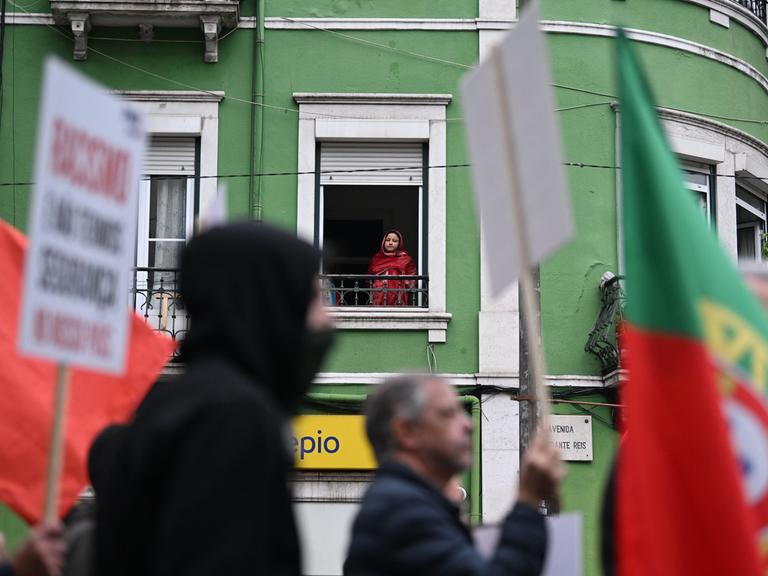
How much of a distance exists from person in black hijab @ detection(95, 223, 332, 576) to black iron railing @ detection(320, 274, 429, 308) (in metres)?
12.6

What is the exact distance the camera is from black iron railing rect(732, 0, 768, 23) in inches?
722

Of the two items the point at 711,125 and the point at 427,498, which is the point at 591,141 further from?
the point at 427,498

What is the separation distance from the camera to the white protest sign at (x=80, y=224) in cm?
338

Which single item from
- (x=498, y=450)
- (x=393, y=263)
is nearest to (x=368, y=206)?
(x=393, y=263)

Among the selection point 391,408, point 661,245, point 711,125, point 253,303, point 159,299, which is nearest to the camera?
point 253,303

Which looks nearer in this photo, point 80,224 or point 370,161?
point 80,224

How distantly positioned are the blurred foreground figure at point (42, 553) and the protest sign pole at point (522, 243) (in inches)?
51.8

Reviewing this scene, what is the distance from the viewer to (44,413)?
658cm

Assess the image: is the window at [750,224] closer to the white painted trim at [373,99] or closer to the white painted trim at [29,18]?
the white painted trim at [373,99]

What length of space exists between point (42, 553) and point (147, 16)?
43.7 feet

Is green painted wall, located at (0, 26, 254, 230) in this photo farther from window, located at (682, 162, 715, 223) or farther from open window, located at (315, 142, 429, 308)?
window, located at (682, 162, 715, 223)

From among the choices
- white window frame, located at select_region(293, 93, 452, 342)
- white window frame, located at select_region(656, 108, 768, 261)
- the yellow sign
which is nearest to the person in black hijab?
the yellow sign

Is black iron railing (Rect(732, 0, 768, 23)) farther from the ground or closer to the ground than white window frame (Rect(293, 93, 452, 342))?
farther from the ground

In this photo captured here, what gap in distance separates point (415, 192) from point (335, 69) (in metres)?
1.59
